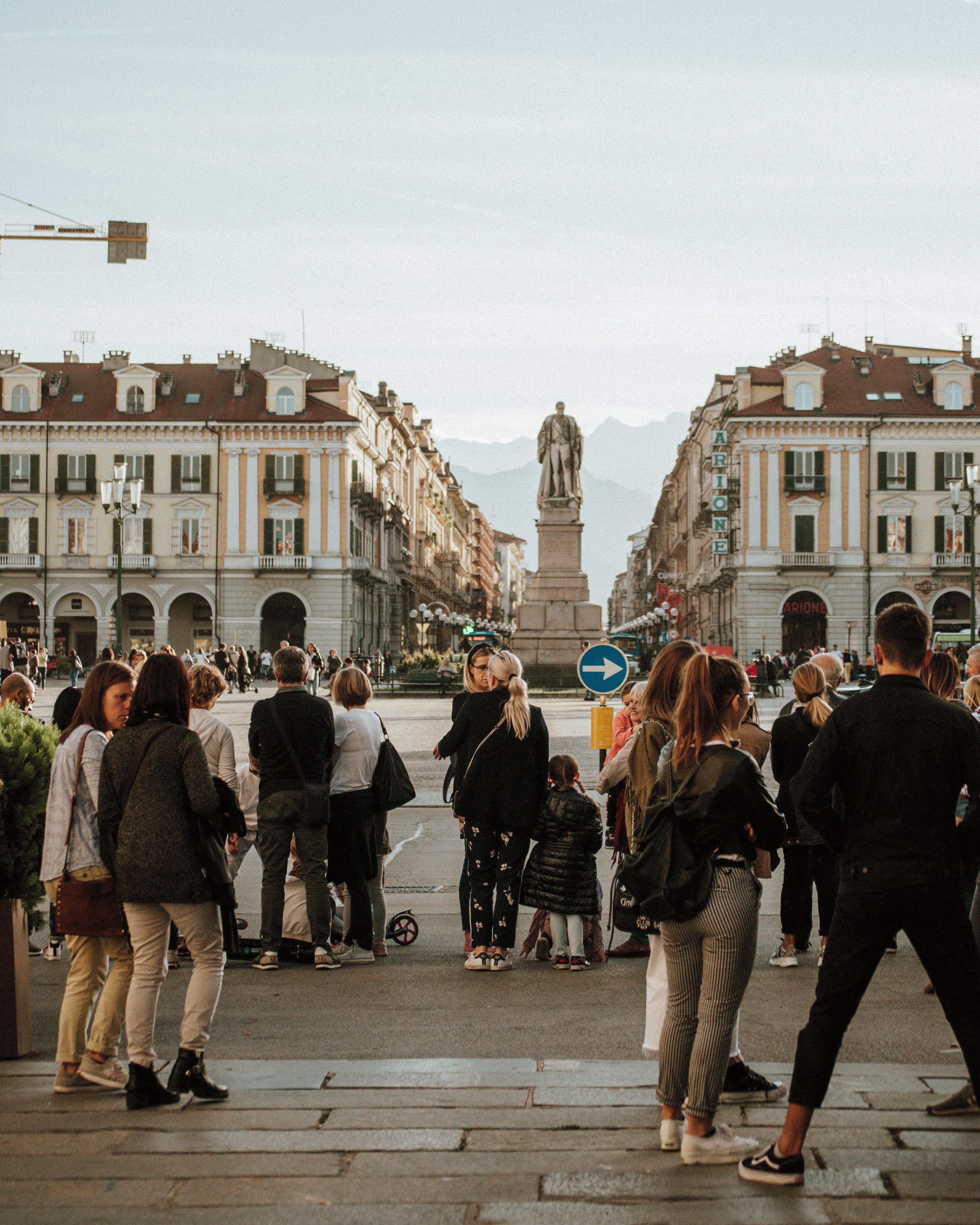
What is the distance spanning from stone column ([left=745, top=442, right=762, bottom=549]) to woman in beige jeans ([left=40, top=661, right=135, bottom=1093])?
59270mm

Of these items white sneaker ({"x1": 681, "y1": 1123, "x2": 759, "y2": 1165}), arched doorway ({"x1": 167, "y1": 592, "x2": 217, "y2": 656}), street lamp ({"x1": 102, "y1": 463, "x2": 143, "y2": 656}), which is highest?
street lamp ({"x1": 102, "y1": 463, "x2": 143, "y2": 656})

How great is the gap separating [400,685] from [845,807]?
40.8 metres

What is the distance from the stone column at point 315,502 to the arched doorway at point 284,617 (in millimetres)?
2713

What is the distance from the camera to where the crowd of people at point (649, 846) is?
14.2 ft

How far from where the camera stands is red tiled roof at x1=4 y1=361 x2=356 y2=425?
6328cm

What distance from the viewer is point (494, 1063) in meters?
5.53

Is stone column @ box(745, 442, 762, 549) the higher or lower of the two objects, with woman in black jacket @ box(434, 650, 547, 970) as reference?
higher

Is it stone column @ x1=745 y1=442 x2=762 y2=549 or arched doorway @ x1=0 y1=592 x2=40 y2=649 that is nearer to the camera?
stone column @ x1=745 y1=442 x2=762 y2=549

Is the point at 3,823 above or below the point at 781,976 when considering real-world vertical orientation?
above

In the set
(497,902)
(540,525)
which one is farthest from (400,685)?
(497,902)

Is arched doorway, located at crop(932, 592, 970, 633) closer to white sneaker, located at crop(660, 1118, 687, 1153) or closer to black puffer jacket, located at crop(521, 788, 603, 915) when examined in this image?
black puffer jacket, located at crop(521, 788, 603, 915)

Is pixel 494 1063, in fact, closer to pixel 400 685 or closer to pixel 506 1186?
pixel 506 1186

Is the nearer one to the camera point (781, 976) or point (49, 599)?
point (781, 976)

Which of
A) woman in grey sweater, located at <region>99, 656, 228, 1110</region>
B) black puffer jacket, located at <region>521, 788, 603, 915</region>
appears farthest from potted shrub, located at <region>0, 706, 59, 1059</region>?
black puffer jacket, located at <region>521, 788, 603, 915</region>
